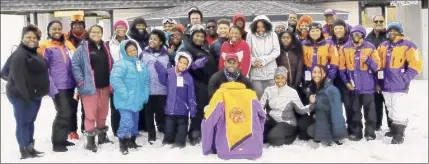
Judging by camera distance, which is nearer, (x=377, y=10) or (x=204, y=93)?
(x=204, y=93)

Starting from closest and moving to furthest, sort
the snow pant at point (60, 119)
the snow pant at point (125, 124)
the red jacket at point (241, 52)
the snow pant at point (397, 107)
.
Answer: the snow pant at point (125, 124) → the snow pant at point (60, 119) → the red jacket at point (241, 52) → the snow pant at point (397, 107)

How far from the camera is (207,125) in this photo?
616 cm

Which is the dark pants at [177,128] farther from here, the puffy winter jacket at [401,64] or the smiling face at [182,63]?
the puffy winter jacket at [401,64]

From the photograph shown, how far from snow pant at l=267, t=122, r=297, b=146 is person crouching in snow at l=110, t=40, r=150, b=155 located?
175cm

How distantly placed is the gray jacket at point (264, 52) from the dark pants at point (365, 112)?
1.23 metres

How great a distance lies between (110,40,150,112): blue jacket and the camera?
6.39 m

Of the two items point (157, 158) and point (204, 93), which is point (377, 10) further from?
point (157, 158)

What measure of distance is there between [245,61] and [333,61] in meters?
1.23

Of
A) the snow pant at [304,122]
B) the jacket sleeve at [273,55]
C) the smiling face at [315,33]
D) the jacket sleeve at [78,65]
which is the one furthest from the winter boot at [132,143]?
the smiling face at [315,33]

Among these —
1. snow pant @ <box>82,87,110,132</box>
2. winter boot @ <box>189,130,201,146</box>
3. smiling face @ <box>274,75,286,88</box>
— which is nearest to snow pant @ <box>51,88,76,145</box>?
snow pant @ <box>82,87,110,132</box>

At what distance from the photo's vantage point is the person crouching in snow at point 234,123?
6.05 metres

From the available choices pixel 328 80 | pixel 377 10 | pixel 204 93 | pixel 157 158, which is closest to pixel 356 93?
pixel 328 80

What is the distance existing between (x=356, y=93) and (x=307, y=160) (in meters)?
1.55

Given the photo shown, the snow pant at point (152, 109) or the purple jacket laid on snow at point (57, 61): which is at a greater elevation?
the purple jacket laid on snow at point (57, 61)
